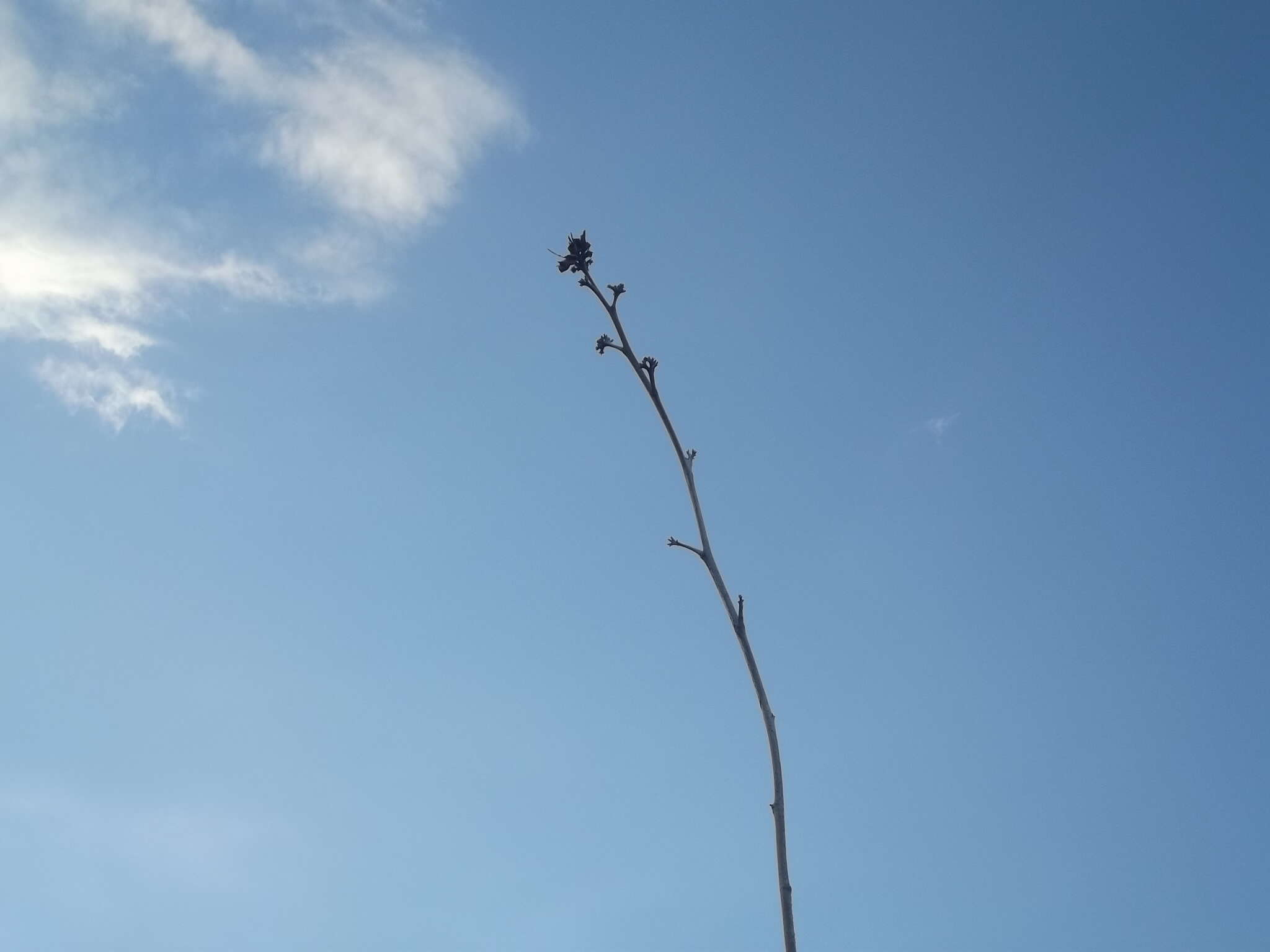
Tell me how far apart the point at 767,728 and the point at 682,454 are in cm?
271

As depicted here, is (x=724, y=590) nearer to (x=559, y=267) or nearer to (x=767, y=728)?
(x=767, y=728)

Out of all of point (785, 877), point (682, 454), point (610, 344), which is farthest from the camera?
point (610, 344)

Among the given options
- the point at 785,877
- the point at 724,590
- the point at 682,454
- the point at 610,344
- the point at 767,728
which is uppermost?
the point at 610,344

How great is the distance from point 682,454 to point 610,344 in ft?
5.03

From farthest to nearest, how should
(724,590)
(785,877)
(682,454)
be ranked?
1. (682,454)
2. (724,590)
3. (785,877)

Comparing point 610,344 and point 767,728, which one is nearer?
point 767,728

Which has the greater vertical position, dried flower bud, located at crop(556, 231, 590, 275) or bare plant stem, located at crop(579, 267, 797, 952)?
dried flower bud, located at crop(556, 231, 590, 275)

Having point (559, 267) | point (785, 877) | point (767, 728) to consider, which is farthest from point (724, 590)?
point (559, 267)

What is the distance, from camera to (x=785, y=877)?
796cm

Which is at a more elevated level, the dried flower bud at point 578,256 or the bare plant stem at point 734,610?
the dried flower bud at point 578,256

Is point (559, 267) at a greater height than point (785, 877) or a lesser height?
greater

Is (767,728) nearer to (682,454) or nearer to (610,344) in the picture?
(682,454)

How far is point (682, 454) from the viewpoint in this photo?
9742 millimetres

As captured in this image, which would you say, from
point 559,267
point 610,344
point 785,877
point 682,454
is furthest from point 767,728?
point 559,267
